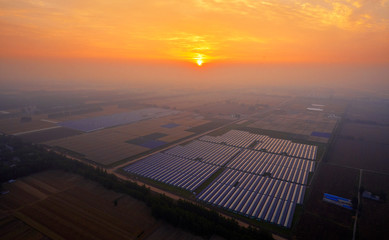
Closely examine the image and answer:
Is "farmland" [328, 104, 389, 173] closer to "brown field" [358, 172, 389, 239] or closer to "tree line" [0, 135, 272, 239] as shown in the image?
"brown field" [358, 172, 389, 239]

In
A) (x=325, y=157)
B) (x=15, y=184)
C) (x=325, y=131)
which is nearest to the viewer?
(x=15, y=184)

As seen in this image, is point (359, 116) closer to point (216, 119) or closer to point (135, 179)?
point (216, 119)

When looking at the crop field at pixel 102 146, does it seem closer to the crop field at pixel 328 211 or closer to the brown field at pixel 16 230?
the brown field at pixel 16 230

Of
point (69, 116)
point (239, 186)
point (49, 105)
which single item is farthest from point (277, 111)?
point (49, 105)

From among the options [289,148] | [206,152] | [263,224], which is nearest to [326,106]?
[289,148]

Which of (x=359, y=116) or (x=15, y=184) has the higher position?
(x=359, y=116)

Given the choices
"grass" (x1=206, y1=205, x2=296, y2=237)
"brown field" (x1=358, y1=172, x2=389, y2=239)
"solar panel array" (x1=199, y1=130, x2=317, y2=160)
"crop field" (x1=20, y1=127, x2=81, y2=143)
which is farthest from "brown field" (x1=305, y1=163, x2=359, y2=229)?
"crop field" (x1=20, y1=127, x2=81, y2=143)

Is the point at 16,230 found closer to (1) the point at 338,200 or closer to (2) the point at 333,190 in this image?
(1) the point at 338,200
